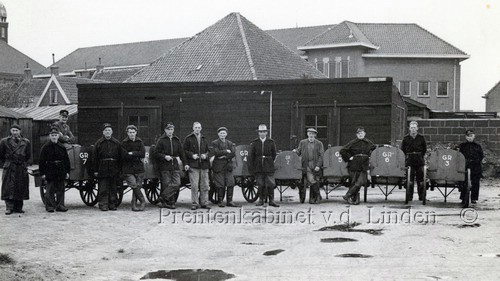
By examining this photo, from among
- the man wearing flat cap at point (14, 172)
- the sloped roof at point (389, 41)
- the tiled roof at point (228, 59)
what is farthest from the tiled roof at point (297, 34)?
the man wearing flat cap at point (14, 172)

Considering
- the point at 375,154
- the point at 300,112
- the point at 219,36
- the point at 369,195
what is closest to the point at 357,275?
the point at 375,154

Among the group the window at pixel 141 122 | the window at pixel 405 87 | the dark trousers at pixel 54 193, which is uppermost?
the window at pixel 405 87

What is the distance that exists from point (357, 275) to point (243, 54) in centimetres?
2221

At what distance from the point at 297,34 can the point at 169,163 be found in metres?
47.4

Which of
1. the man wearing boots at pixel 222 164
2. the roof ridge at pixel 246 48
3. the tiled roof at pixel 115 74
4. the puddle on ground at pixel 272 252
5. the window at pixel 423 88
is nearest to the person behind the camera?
the puddle on ground at pixel 272 252

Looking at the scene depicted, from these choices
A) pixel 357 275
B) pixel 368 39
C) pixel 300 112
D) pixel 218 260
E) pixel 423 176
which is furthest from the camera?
pixel 368 39

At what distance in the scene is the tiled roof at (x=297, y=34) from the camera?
58.1 meters

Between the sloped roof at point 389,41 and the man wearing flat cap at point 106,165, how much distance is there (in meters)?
38.0

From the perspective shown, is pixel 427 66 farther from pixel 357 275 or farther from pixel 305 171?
pixel 357 275

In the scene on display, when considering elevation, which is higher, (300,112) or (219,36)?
(219,36)

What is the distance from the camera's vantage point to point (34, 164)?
1384 inches

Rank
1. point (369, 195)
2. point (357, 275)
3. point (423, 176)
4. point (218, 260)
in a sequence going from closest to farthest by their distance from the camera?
point (357, 275) < point (218, 260) < point (423, 176) < point (369, 195)

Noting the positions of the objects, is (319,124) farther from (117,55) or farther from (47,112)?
(117,55)

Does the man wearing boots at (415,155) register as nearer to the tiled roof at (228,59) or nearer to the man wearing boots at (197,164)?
the man wearing boots at (197,164)
